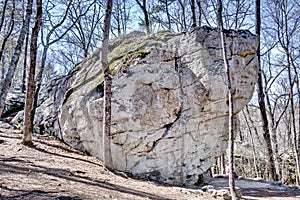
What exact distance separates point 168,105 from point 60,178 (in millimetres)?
4159

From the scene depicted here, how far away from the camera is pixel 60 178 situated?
5449 mm

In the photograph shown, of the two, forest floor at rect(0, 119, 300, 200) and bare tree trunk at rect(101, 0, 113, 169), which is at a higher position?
bare tree trunk at rect(101, 0, 113, 169)

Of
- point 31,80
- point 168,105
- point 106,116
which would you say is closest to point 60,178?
point 106,116

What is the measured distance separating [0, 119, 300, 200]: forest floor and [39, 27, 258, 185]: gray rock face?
3.13 feet

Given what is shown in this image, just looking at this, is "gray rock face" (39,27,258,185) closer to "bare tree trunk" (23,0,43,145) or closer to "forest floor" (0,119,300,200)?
"forest floor" (0,119,300,200)

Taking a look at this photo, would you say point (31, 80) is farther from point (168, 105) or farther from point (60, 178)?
point (168, 105)

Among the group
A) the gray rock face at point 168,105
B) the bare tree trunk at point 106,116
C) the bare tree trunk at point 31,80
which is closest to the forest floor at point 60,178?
the bare tree trunk at point 106,116

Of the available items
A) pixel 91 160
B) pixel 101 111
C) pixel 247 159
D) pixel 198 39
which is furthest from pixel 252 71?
pixel 247 159

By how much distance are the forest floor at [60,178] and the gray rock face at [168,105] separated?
3.13 feet

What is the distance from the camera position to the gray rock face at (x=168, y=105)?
827cm

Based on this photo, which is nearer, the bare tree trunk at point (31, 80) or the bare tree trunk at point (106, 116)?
the bare tree trunk at point (106, 116)

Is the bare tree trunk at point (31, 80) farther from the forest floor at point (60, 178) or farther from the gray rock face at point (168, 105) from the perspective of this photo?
the gray rock face at point (168, 105)

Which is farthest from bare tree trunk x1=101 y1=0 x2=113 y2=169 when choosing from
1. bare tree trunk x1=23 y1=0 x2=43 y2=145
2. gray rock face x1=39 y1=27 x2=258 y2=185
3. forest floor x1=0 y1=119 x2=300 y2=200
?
bare tree trunk x1=23 y1=0 x2=43 y2=145

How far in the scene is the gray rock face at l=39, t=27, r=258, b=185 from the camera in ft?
27.1
